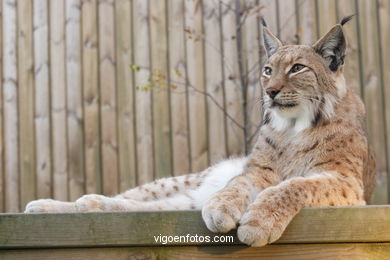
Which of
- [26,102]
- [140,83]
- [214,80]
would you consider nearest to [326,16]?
[214,80]

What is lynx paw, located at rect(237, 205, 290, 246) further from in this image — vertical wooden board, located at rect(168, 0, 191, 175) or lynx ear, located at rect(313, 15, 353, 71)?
vertical wooden board, located at rect(168, 0, 191, 175)

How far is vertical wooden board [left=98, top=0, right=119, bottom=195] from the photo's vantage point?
15.8 ft

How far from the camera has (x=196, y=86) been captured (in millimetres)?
4797

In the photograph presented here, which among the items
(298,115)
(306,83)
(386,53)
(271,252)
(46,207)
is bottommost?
(271,252)

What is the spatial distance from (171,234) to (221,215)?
0.18m

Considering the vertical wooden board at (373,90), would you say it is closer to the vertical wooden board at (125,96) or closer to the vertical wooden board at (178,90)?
the vertical wooden board at (178,90)

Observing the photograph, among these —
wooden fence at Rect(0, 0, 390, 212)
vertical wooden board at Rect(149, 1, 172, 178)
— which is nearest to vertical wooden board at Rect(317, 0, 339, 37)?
wooden fence at Rect(0, 0, 390, 212)

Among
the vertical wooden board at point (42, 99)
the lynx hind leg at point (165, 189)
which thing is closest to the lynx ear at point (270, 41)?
the lynx hind leg at point (165, 189)

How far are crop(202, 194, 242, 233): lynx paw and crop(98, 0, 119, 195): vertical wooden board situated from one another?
8.64 ft

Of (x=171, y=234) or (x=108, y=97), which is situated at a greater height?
(x=108, y=97)

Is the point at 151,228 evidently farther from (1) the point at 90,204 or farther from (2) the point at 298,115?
(2) the point at 298,115

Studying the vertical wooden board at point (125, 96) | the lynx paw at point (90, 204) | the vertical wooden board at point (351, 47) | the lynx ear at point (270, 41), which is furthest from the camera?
the vertical wooden board at point (125, 96)

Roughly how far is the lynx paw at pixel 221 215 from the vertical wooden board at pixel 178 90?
2.42 meters

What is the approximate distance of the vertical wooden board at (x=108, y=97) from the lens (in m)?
4.80
